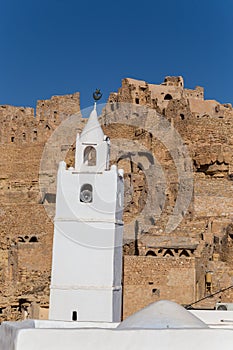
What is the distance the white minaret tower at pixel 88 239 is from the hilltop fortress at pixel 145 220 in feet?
3.10

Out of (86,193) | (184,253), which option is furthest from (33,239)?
(184,253)

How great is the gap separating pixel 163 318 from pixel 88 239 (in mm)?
11713

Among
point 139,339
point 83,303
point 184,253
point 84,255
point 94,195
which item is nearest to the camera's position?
point 139,339

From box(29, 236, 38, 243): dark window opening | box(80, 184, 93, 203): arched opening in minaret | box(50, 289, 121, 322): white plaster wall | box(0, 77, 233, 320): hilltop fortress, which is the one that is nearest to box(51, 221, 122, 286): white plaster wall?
box(50, 289, 121, 322): white plaster wall

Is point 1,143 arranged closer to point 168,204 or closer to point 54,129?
point 54,129

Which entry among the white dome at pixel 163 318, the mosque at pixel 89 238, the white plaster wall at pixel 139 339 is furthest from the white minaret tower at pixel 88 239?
the white plaster wall at pixel 139 339

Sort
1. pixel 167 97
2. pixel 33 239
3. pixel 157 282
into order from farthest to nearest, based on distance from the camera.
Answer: pixel 167 97, pixel 33 239, pixel 157 282

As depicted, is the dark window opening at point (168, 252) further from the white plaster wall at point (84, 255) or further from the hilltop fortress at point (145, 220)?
the white plaster wall at point (84, 255)

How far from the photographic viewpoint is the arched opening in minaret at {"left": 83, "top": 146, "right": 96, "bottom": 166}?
20.1 metres

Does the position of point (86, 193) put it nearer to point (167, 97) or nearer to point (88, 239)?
point (88, 239)

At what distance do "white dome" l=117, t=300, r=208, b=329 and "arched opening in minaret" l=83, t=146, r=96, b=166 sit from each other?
12456 mm

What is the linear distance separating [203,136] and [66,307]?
41.3ft

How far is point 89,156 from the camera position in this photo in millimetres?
20469

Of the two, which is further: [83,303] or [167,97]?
[167,97]
